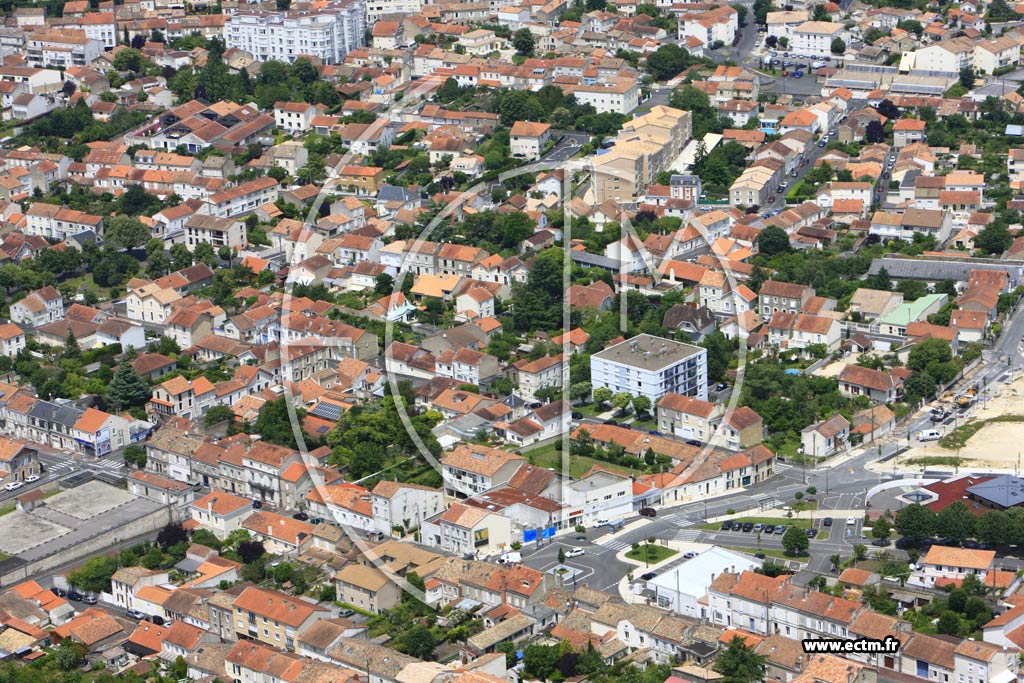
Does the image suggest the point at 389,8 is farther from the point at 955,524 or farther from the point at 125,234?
the point at 955,524

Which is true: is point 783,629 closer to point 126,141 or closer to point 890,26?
point 126,141

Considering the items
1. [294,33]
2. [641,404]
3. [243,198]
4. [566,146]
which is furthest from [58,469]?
[294,33]

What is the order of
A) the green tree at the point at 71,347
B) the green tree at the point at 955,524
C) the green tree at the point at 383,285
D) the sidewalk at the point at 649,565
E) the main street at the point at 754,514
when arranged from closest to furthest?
the sidewalk at the point at 649,565, the green tree at the point at 955,524, the main street at the point at 754,514, the green tree at the point at 71,347, the green tree at the point at 383,285

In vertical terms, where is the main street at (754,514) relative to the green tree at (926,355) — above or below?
below

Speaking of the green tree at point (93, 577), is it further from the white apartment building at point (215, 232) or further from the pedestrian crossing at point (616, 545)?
the white apartment building at point (215, 232)

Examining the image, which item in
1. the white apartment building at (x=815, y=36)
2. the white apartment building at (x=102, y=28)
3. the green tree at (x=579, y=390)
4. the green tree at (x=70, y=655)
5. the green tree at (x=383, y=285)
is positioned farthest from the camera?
the white apartment building at (x=102, y=28)

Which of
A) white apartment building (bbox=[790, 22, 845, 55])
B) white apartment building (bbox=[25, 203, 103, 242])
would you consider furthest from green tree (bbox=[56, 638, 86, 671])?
white apartment building (bbox=[790, 22, 845, 55])

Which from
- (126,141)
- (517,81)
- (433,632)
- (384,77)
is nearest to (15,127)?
(126,141)

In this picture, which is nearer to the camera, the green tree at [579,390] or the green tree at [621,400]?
the green tree at [621,400]

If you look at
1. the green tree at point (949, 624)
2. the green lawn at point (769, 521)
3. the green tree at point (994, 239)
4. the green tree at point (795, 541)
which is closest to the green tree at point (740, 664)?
the green tree at point (949, 624)
